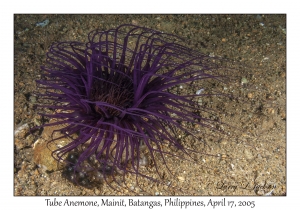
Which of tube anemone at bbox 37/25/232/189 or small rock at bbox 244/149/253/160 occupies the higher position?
tube anemone at bbox 37/25/232/189

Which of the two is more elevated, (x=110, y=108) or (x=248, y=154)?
(x=110, y=108)

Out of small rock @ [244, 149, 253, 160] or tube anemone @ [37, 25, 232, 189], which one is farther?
small rock @ [244, 149, 253, 160]

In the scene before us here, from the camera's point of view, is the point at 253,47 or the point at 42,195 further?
the point at 253,47

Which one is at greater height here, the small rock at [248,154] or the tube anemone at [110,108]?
the tube anemone at [110,108]

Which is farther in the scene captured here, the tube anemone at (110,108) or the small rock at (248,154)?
the small rock at (248,154)

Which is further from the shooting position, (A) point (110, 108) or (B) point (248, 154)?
(B) point (248, 154)

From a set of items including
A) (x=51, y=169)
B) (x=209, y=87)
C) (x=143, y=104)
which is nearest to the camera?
(x=143, y=104)

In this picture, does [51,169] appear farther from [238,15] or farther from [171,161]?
[238,15]
